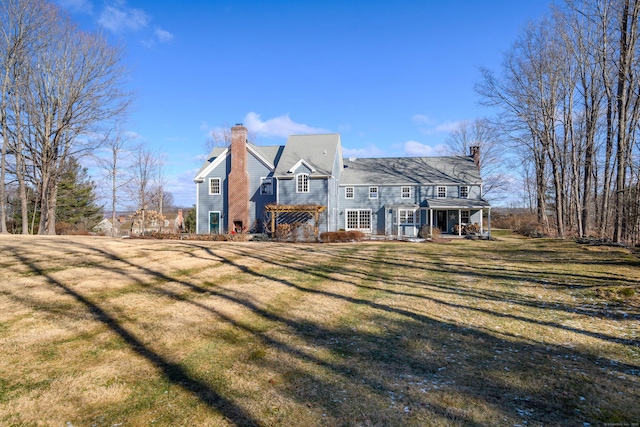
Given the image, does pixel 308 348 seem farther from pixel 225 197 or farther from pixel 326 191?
pixel 225 197

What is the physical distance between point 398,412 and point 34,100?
3077 centimetres

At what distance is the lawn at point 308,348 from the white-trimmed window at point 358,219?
1957cm

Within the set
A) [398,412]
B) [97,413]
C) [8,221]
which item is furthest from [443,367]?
[8,221]

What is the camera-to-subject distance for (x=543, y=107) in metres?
27.5

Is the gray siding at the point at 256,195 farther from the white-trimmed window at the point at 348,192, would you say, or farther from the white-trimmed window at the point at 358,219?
the white-trimmed window at the point at 358,219

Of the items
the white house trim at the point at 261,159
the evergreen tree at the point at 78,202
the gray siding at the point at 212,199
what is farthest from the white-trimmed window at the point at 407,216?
the evergreen tree at the point at 78,202

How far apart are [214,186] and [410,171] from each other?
1721 centimetres

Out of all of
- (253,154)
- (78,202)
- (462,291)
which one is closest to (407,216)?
(253,154)

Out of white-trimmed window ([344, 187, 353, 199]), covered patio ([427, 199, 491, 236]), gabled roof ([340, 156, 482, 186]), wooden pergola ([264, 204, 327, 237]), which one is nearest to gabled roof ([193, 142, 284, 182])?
wooden pergola ([264, 204, 327, 237])

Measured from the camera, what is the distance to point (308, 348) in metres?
5.40

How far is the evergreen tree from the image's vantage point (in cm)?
3306

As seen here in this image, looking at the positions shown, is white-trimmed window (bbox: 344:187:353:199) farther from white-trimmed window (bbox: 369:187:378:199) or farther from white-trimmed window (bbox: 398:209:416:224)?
white-trimmed window (bbox: 398:209:416:224)

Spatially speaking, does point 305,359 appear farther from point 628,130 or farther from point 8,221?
point 8,221

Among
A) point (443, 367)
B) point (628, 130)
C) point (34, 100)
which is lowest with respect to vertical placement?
point (443, 367)
